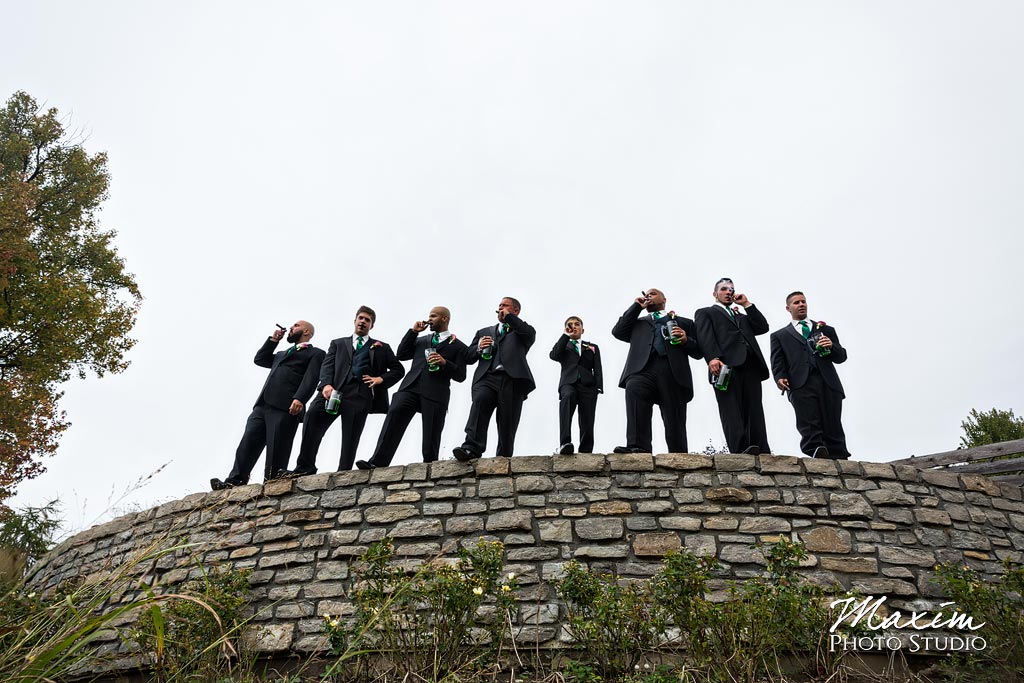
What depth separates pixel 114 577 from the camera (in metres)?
2.23

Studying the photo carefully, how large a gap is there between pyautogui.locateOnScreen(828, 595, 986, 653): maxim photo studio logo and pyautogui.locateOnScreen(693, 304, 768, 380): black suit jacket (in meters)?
2.31

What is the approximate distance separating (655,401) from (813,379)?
1.48 metres

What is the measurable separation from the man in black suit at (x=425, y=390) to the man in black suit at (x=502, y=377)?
206mm

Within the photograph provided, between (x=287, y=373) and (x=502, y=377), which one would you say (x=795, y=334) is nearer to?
(x=502, y=377)

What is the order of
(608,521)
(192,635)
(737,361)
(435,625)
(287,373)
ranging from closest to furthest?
(435,625)
(192,635)
(608,521)
(737,361)
(287,373)

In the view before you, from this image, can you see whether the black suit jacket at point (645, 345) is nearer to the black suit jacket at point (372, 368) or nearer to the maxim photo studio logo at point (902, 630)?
the black suit jacket at point (372, 368)

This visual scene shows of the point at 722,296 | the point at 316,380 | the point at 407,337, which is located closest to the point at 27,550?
the point at 316,380

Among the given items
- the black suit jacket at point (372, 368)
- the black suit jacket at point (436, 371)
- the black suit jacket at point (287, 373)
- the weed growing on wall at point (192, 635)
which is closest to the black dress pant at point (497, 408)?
the black suit jacket at point (436, 371)

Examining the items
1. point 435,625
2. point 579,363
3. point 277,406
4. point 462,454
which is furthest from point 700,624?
point 277,406

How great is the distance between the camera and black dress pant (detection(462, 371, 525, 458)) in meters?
6.47

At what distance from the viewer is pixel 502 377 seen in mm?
6691

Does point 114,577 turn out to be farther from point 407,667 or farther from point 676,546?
point 676,546

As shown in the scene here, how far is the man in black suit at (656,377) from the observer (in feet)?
21.4

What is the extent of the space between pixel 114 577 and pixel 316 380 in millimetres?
5091
